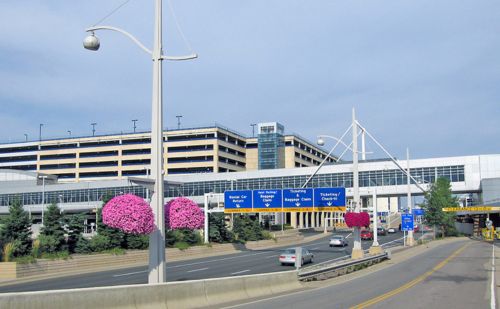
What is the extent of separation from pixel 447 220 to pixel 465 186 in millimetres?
17218

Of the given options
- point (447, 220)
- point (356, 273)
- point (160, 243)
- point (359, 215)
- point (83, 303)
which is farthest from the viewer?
point (447, 220)

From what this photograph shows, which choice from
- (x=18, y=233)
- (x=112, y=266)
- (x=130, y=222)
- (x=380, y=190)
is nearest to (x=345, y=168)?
(x=380, y=190)

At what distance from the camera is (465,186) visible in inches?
3583

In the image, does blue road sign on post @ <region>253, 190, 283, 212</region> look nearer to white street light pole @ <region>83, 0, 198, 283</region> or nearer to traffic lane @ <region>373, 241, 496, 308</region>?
traffic lane @ <region>373, 241, 496, 308</region>

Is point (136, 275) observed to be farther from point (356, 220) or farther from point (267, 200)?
point (267, 200)

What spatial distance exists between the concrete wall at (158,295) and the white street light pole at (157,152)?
31.0 inches

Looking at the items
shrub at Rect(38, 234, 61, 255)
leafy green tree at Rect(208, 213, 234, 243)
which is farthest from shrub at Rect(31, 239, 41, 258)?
leafy green tree at Rect(208, 213, 234, 243)

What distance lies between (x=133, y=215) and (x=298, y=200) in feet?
123

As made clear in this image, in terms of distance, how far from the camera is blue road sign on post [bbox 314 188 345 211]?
48.5 meters

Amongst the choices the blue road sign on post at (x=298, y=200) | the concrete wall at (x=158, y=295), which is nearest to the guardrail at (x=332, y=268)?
the concrete wall at (x=158, y=295)

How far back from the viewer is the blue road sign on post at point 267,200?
53.3 m

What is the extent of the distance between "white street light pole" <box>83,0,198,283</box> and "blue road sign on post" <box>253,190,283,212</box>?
129ft

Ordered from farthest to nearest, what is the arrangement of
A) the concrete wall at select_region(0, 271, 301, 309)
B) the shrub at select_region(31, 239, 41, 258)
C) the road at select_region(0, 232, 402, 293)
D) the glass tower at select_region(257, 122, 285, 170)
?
the glass tower at select_region(257, 122, 285, 170)
the shrub at select_region(31, 239, 41, 258)
the road at select_region(0, 232, 402, 293)
the concrete wall at select_region(0, 271, 301, 309)

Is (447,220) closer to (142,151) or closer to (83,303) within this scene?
(83,303)
